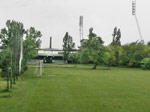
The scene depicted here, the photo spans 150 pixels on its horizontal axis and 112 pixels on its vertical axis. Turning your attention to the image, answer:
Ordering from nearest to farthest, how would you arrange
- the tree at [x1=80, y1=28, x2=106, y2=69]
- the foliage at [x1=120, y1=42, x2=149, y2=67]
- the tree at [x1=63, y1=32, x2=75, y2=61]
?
the tree at [x1=80, y1=28, x2=106, y2=69] < the foliage at [x1=120, y1=42, x2=149, y2=67] < the tree at [x1=63, y1=32, x2=75, y2=61]

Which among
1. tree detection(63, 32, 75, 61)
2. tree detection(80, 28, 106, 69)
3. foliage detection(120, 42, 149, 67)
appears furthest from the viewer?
tree detection(63, 32, 75, 61)

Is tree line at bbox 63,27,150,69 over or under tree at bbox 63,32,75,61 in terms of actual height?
under

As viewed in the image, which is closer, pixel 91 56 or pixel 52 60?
pixel 91 56

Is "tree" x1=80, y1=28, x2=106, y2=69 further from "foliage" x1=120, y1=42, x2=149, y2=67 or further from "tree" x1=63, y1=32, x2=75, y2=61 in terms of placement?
"tree" x1=63, y1=32, x2=75, y2=61

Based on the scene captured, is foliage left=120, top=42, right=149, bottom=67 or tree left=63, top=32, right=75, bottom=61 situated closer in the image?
foliage left=120, top=42, right=149, bottom=67

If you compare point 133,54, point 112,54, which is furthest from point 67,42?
point 133,54

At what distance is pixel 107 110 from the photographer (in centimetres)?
763

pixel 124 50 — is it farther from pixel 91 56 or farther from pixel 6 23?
pixel 6 23

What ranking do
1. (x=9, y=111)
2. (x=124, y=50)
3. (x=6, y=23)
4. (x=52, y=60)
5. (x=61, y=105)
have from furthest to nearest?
(x=52, y=60) → (x=124, y=50) → (x=6, y=23) → (x=61, y=105) → (x=9, y=111)

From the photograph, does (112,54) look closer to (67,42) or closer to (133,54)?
(133,54)

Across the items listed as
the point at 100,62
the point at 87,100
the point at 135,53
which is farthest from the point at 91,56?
the point at 87,100

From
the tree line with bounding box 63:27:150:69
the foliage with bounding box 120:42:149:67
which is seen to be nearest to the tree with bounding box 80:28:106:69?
the tree line with bounding box 63:27:150:69

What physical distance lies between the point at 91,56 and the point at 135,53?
43.6ft

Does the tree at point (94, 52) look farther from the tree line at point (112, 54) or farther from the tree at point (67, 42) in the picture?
the tree at point (67, 42)
